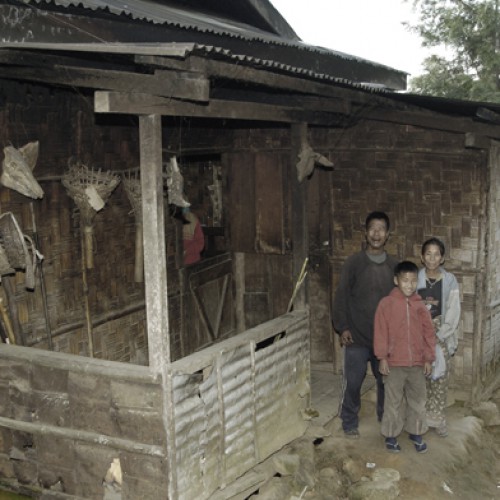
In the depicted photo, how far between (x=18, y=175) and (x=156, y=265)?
1653 mm

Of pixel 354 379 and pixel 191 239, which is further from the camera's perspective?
pixel 191 239

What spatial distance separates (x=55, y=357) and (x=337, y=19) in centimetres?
5432

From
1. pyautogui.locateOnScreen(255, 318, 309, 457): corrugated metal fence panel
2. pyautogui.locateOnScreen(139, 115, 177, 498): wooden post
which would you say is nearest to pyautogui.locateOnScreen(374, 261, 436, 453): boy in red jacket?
pyautogui.locateOnScreen(255, 318, 309, 457): corrugated metal fence panel

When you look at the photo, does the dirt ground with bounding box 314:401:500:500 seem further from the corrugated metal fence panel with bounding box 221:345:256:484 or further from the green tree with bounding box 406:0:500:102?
the green tree with bounding box 406:0:500:102

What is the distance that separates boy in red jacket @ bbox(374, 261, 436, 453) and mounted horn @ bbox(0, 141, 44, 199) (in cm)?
305

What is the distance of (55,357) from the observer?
521cm

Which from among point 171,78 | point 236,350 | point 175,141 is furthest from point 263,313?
point 171,78

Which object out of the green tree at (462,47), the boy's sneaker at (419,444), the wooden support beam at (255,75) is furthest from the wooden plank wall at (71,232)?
the green tree at (462,47)

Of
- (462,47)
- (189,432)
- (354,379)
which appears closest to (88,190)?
(189,432)

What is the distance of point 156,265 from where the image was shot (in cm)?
463

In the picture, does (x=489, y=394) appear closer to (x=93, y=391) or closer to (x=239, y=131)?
(x=239, y=131)

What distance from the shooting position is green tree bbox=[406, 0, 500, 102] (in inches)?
663

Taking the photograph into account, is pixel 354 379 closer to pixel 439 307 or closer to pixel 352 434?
pixel 352 434

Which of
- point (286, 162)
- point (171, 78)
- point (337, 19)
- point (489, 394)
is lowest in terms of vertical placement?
point (489, 394)
